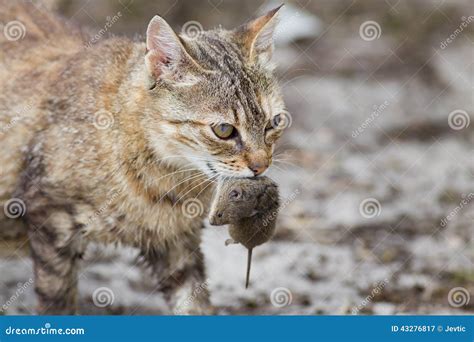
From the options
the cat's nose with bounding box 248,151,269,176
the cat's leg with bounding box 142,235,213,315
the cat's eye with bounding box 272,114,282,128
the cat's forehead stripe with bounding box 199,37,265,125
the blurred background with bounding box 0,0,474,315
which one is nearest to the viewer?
the cat's nose with bounding box 248,151,269,176

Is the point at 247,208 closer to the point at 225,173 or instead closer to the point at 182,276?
the point at 225,173

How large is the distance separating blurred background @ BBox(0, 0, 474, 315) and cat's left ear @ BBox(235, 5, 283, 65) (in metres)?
0.65

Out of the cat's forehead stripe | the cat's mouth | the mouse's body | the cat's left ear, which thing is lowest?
the mouse's body

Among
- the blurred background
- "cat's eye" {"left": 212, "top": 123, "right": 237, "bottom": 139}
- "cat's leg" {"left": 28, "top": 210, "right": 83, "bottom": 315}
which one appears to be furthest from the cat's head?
"cat's leg" {"left": 28, "top": 210, "right": 83, "bottom": 315}

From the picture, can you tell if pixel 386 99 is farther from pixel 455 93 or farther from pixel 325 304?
pixel 325 304

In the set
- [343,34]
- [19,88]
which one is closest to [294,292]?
[19,88]

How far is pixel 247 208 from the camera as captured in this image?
5.31m

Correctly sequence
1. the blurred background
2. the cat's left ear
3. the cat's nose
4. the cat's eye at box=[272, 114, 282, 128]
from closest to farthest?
the cat's nose, the cat's eye at box=[272, 114, 282, 128], the cat's left ear, the blurred background

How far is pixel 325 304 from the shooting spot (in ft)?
23.2

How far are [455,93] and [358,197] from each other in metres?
2.79

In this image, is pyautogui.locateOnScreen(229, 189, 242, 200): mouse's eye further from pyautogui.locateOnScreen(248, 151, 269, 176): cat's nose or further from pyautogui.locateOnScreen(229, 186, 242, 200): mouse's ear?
pyautogui.locateOnScreen(248, 151, 269, 176): cat's nose

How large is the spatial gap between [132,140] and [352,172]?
14.2ft

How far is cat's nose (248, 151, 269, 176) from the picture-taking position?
17.1ft

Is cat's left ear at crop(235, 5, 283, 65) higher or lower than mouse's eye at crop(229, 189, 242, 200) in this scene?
higher
